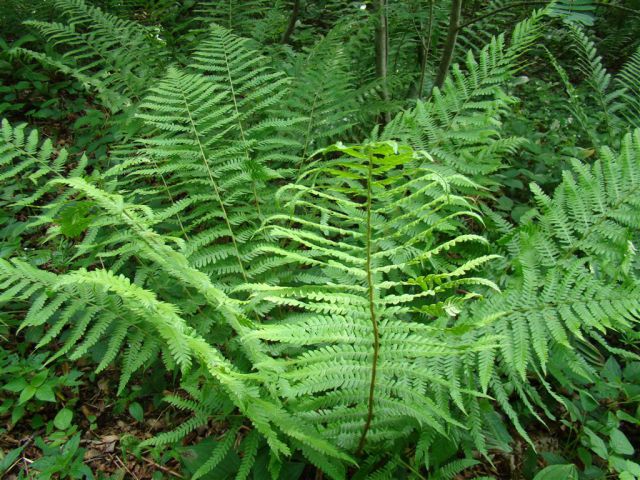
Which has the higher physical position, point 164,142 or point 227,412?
point 164,142

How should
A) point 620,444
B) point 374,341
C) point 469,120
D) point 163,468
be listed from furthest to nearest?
point 469,120 < point 163,468 < point 620,444 < point 374,341

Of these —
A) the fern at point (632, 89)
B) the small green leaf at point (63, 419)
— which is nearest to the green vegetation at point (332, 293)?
the small green leaf at point (63, 419)

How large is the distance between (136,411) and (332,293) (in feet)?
4.05

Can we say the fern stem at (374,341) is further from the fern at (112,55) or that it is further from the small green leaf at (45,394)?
the fern at (112,55)

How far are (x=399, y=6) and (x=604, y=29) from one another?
6.66 feet

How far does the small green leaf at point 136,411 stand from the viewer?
2016mm

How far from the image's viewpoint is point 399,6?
11.2 feet

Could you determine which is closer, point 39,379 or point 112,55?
point 39,379

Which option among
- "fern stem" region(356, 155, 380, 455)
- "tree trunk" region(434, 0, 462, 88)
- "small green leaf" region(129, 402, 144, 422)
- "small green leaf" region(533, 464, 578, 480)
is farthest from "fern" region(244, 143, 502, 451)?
"tree trunk" region(434, 0, 462, 88)

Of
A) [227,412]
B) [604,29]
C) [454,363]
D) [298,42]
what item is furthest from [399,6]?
[227,412]

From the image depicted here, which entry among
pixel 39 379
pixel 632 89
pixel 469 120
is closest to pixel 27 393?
pixel 39 379

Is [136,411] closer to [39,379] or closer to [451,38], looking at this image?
[39,379]

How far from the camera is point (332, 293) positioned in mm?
1329

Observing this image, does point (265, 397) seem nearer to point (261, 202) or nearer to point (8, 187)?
point (261, 202)
